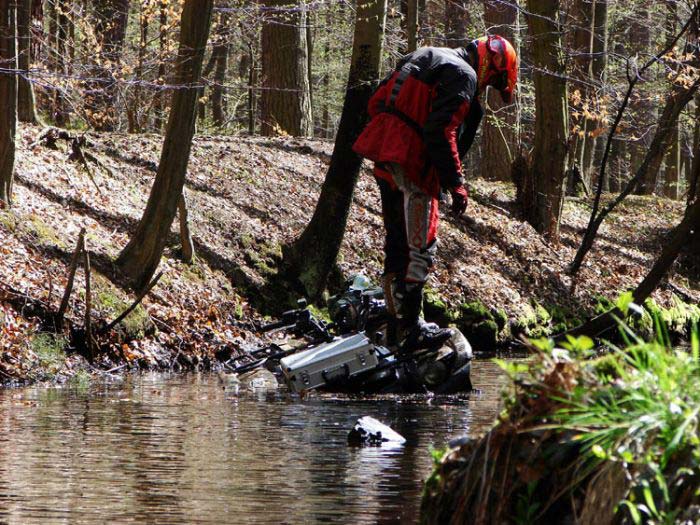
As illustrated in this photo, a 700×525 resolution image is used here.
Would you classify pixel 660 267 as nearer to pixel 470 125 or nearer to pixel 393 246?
pixel 470 125

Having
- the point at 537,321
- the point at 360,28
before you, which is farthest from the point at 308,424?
the point at 537,321

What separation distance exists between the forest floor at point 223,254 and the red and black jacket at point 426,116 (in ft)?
11.3

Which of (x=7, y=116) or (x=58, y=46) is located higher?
(x=58, y=46)

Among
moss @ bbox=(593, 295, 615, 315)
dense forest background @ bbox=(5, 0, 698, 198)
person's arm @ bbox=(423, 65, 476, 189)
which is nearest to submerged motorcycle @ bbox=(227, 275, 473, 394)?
person's arm @ bbox=(423, 65, 476, 189)

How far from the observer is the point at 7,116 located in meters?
12.1

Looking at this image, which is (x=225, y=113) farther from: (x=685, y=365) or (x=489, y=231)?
(x=685, y=365)

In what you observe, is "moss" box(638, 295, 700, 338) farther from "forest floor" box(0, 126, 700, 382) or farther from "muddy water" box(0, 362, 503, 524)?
"muddy water" box(0, 362, 503, 524)

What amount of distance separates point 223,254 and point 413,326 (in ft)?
16.2

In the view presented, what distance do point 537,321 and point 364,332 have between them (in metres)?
7.16

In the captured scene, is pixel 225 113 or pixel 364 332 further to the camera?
pixel 225 113

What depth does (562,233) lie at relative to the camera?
2016cm

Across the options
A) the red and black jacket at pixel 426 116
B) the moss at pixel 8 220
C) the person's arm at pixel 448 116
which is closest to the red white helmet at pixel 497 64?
the red and black jacket at pixel 426 116

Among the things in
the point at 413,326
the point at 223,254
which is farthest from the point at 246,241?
the point at 413,326

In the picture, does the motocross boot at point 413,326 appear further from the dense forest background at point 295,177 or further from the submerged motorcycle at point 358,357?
the dense forest background at point 295,177
